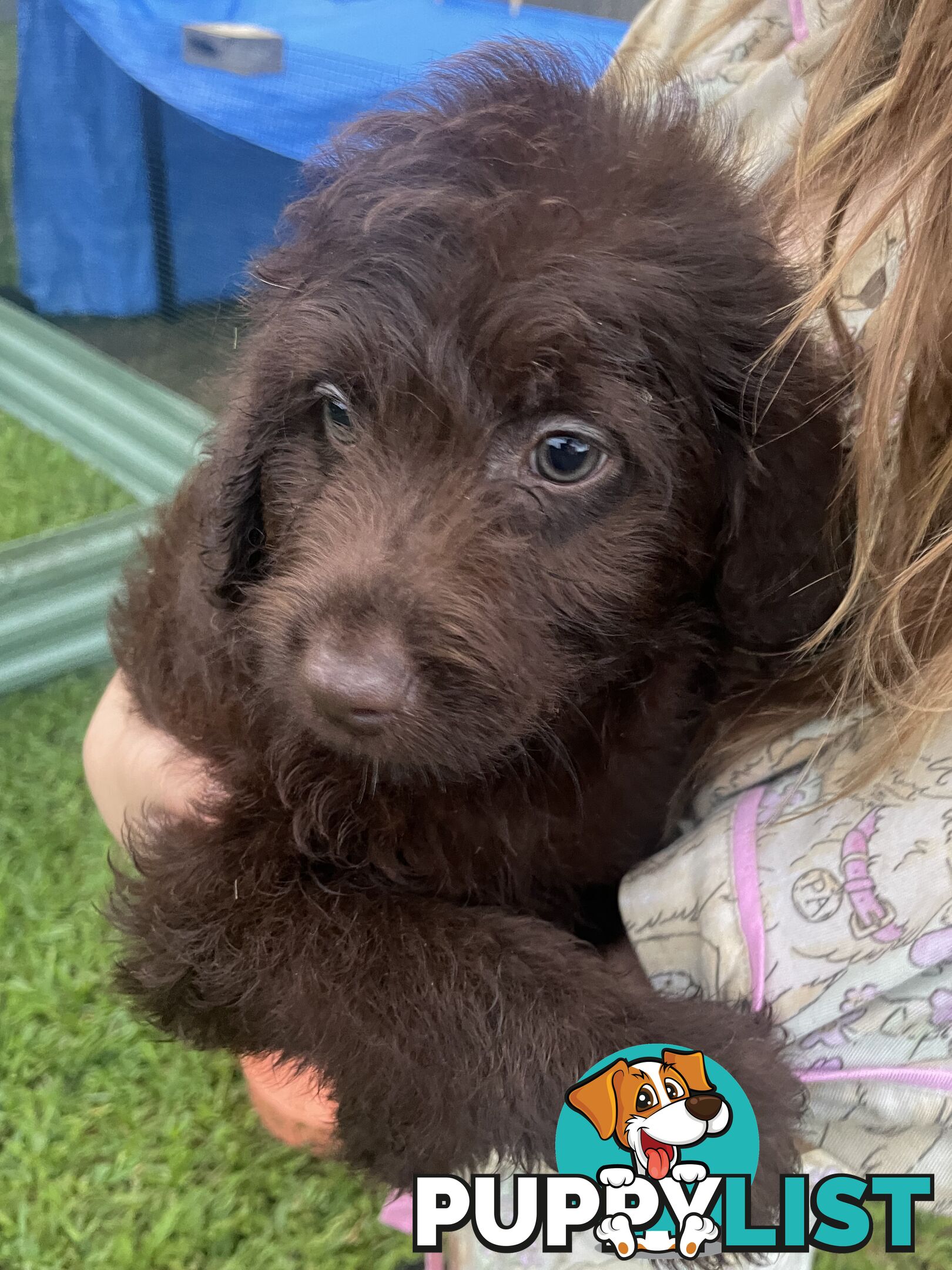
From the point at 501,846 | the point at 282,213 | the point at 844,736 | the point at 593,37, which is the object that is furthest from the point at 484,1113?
the point at 593,37

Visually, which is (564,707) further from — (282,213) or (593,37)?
(593,37)

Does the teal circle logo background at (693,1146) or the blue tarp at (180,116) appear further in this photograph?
the blue tarp at (180,116)

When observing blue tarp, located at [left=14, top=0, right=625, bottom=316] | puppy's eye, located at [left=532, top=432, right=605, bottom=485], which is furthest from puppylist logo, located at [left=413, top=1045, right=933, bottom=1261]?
blue tarp, located at [left=14, top=0, right=625, bottom=316]

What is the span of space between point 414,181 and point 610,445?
41cm

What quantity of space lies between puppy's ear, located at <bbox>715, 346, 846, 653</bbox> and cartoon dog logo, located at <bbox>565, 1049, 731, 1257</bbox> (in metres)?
0.58

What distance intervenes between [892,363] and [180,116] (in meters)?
2.33

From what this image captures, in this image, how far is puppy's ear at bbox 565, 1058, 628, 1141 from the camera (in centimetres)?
121

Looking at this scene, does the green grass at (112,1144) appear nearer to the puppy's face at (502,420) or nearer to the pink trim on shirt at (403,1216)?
the pink trim on shirt at (403,1216)

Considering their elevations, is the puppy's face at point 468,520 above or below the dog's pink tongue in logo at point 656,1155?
above

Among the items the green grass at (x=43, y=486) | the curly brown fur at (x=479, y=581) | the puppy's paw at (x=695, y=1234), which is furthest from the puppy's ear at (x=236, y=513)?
the green grass at (x=43, y=486)

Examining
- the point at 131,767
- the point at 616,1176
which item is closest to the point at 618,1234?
the point at 616,1176

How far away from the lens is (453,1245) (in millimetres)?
1604

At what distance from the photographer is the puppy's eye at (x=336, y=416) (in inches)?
50.6

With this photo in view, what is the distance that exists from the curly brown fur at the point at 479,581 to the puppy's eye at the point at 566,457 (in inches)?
0.5
